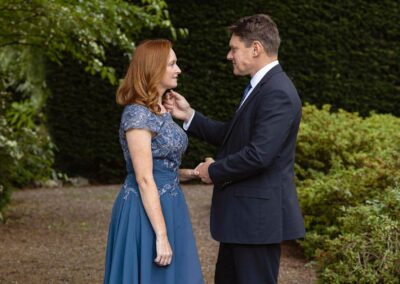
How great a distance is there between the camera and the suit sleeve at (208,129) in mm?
4270

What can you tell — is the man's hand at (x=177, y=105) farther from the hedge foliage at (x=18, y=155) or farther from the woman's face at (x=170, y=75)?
the hedge foliage at (x=18, y=155)

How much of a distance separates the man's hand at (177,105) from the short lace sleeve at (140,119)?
0.50 meters

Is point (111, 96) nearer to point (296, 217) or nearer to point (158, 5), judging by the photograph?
point (158, 5)

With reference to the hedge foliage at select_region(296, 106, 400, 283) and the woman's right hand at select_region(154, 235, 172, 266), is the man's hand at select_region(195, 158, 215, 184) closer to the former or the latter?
the woman's right hand at select_region(154, 235, 172, 266)

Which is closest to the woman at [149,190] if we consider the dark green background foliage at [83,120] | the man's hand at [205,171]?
the man's hand at [205,171]

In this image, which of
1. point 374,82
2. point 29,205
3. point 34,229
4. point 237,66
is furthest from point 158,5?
point 374,82

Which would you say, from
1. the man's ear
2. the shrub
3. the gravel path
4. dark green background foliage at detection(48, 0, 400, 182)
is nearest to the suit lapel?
the man's ear

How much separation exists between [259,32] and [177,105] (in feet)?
2.42

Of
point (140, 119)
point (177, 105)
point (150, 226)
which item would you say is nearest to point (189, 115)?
point (177, 105)

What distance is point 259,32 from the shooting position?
3.75 meters

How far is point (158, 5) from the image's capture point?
7867 millimetres

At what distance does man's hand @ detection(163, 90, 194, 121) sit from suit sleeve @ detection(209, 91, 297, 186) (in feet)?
2.06

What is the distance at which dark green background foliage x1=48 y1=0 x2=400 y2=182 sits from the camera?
1152 cm

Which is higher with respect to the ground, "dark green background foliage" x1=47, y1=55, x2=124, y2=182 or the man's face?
the man's face
